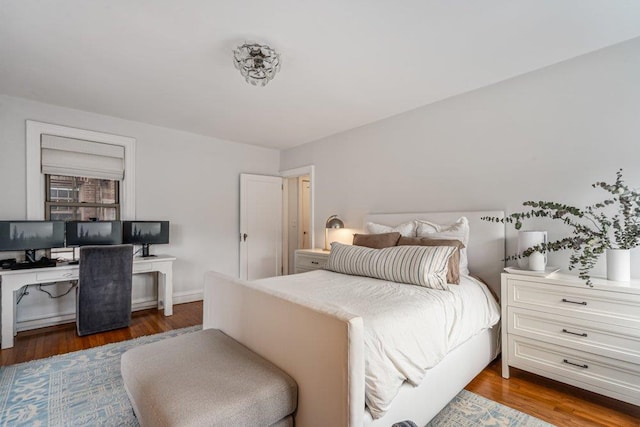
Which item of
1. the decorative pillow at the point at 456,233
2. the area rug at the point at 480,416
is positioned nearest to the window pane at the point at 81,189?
the decorative pillow at the point at 456,233

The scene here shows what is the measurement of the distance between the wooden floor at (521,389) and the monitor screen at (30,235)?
0.94 meters

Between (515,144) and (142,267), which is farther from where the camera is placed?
(142,267)

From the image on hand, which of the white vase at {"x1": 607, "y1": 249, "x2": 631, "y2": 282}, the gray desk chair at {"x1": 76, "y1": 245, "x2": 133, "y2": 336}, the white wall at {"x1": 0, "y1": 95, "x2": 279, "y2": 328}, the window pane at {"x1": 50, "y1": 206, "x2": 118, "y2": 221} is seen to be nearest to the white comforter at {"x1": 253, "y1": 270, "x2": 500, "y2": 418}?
the white vase at {"x1": 607, "y1": 249, "x2": 631, "y2": 282}

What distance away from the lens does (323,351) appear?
129cm

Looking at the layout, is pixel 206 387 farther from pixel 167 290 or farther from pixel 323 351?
pixel 167 290

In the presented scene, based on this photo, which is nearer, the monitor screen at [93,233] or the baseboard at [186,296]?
the monitor screen at [93,233]

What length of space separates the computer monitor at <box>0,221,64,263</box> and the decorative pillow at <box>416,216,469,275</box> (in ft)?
12.6

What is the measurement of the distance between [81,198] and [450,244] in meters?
4.25

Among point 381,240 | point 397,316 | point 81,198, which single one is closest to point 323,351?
point 397,316

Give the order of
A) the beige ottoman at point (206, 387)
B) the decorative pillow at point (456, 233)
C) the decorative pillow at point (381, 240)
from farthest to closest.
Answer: the decorative pillow at point (381, 240)
the decorative pillow at point (456, 233)
the beige ottoman at point (206, 387)

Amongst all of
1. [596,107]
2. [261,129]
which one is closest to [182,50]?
[261,129]

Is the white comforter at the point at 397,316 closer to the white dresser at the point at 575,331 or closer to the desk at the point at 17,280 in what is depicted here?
the white dresser at the point at 575,331

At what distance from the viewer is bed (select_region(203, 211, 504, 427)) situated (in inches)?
47.5

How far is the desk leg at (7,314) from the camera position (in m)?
2.81
